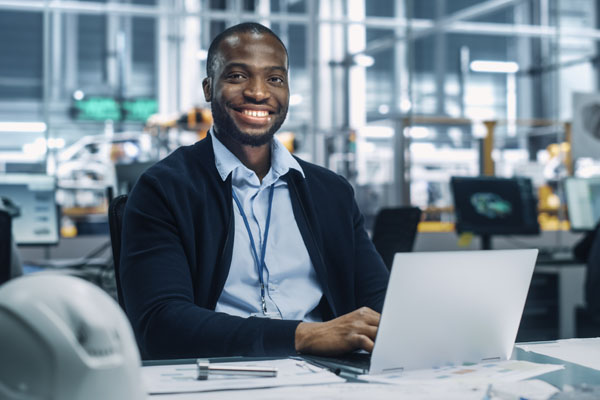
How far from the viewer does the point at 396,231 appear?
3.10 meters

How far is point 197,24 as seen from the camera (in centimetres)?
976

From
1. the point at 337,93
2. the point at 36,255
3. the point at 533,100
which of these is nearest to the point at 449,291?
the point at 36,255

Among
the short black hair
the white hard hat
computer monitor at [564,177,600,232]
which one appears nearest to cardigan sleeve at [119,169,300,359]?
the short black hair

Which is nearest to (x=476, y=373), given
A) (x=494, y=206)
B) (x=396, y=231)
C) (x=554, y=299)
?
(x=396, y=231)

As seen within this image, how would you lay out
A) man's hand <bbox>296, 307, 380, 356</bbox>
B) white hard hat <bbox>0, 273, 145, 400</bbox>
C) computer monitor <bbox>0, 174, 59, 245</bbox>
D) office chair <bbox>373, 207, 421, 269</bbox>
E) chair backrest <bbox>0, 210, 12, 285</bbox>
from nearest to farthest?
white hard hat <bbox>0, 273, 145, 400</bbox>, man's hand <bbox>296, 307, 380, 356</bbox>, chair backrest <bbox>0, 210, 12, 285</bbox>, office chair <bbox>373, 207, 421, 269</bbox>, computer monitor <bbox>0, 174, 59, 245</bbox>

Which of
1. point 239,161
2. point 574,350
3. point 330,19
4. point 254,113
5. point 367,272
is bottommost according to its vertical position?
point 574,350

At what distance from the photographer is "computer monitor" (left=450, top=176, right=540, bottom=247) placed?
475 centimetres

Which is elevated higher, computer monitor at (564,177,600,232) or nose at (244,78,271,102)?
nose at (244,78,271,102)

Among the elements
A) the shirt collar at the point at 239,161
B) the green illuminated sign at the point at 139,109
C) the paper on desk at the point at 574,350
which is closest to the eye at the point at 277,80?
the shirt collar at the point at 239,161

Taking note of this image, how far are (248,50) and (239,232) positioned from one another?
1.35ft

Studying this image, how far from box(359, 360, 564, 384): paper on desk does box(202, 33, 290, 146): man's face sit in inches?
30.6

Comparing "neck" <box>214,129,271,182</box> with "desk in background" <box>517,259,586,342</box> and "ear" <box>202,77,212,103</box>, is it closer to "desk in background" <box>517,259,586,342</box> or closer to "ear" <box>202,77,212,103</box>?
"ear" <box>202,77,212,103</box>

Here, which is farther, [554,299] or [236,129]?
[554,299]

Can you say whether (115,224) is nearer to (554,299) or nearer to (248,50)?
(248,50)
